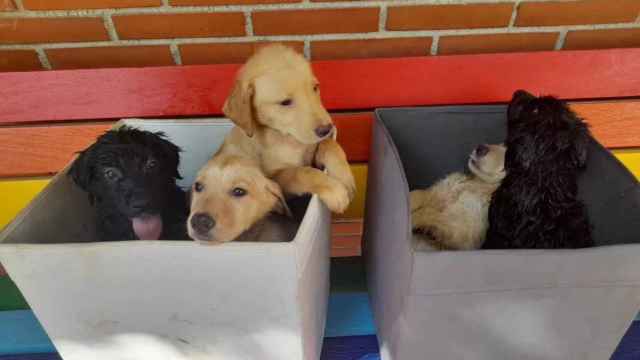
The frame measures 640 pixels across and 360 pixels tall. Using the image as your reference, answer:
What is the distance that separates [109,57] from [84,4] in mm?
141

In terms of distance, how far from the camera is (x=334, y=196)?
90 cm

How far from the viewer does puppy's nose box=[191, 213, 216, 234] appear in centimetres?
80

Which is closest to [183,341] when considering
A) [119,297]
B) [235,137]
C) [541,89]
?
[119,297]

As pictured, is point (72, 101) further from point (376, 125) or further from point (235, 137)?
point (376, 125)

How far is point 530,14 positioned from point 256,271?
1.03 meters

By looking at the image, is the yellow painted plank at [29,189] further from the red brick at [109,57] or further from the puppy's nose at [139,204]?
the puppy's nose at [139,204]

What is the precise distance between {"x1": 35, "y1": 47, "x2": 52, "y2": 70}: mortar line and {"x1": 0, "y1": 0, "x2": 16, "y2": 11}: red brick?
0.36 ft

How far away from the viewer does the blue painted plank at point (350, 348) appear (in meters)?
1.08

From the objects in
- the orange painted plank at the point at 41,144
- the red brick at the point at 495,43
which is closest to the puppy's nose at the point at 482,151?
the red brick at the point at 495,43

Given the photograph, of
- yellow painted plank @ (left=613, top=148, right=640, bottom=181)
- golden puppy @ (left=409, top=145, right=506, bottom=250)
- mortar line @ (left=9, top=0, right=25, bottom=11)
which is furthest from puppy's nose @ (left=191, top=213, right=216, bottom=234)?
yellow painted plank @ (left=613, top=148, right=640, bottom=181)

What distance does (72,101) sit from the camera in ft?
3.98

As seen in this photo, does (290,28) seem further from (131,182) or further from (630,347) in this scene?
(630,347)

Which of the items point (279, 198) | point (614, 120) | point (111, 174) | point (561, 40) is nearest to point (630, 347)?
point (614, 120)

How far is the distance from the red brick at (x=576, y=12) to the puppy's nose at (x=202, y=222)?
3.23ft
